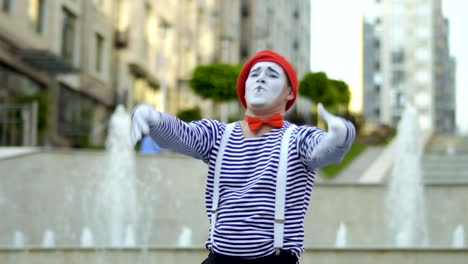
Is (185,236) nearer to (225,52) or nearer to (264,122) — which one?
(264,122)

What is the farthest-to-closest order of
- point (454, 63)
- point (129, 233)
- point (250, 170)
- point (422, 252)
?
point (454, 63) → point (129, 233) → point (422, 252) → point (250, 170)

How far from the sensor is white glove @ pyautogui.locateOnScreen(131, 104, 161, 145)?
9.59ft

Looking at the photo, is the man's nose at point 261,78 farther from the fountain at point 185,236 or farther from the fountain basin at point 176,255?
the fountain at point 185,236

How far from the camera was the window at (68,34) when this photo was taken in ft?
87.6

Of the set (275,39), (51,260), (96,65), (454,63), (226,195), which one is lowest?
(51,260)

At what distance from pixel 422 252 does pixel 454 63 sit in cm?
13141

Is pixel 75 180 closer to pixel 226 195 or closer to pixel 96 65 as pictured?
pixel 226 195

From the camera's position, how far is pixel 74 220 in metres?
13.9

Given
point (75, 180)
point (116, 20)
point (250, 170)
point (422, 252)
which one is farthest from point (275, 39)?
point (250, 170)

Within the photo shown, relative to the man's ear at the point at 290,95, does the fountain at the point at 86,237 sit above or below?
below

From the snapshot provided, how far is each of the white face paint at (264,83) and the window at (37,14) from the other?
21.1 m

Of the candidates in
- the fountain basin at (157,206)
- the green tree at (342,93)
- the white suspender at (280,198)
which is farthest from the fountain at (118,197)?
the green tree at (342,93)

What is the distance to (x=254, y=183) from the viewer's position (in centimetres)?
333

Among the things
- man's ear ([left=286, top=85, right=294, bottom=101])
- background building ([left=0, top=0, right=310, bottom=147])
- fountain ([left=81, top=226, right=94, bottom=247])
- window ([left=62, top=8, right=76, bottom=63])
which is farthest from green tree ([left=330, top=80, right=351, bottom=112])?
man's ear ([left=286, top=85, right=294, bottom=101])
